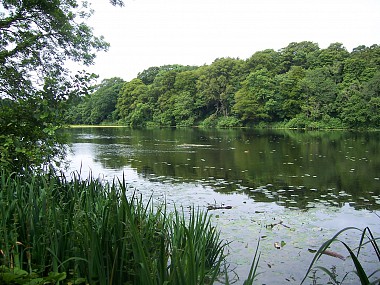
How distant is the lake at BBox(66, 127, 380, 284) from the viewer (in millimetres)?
5602

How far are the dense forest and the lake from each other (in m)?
26.3

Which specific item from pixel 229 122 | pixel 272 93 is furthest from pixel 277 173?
pixel 229 122

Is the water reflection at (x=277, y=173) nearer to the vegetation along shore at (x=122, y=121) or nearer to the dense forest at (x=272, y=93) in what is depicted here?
the vegetation along shore at (x=122, y=121)

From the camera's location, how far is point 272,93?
59469mm

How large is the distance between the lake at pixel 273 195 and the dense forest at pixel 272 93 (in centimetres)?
2628

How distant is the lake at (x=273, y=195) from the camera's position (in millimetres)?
5602

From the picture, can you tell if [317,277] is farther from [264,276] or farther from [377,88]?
[377,88]

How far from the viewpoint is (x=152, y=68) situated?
100438 millimetres

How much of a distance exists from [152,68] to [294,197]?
94138mm

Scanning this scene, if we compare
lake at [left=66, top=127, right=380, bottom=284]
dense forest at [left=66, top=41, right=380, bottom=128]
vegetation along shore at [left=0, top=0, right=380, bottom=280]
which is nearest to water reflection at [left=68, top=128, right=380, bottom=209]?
lake at [left=66, top=127, right=380, bottom=284]

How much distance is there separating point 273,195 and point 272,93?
169 feet

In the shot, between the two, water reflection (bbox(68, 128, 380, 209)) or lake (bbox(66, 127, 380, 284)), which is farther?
water reflection (bbox(68, 128, 380, 209))

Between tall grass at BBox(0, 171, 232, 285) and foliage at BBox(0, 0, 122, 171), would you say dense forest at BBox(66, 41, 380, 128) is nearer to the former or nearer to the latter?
foliage at BBox(0, 0, 122, 171)

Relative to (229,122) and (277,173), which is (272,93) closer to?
(229,122)
